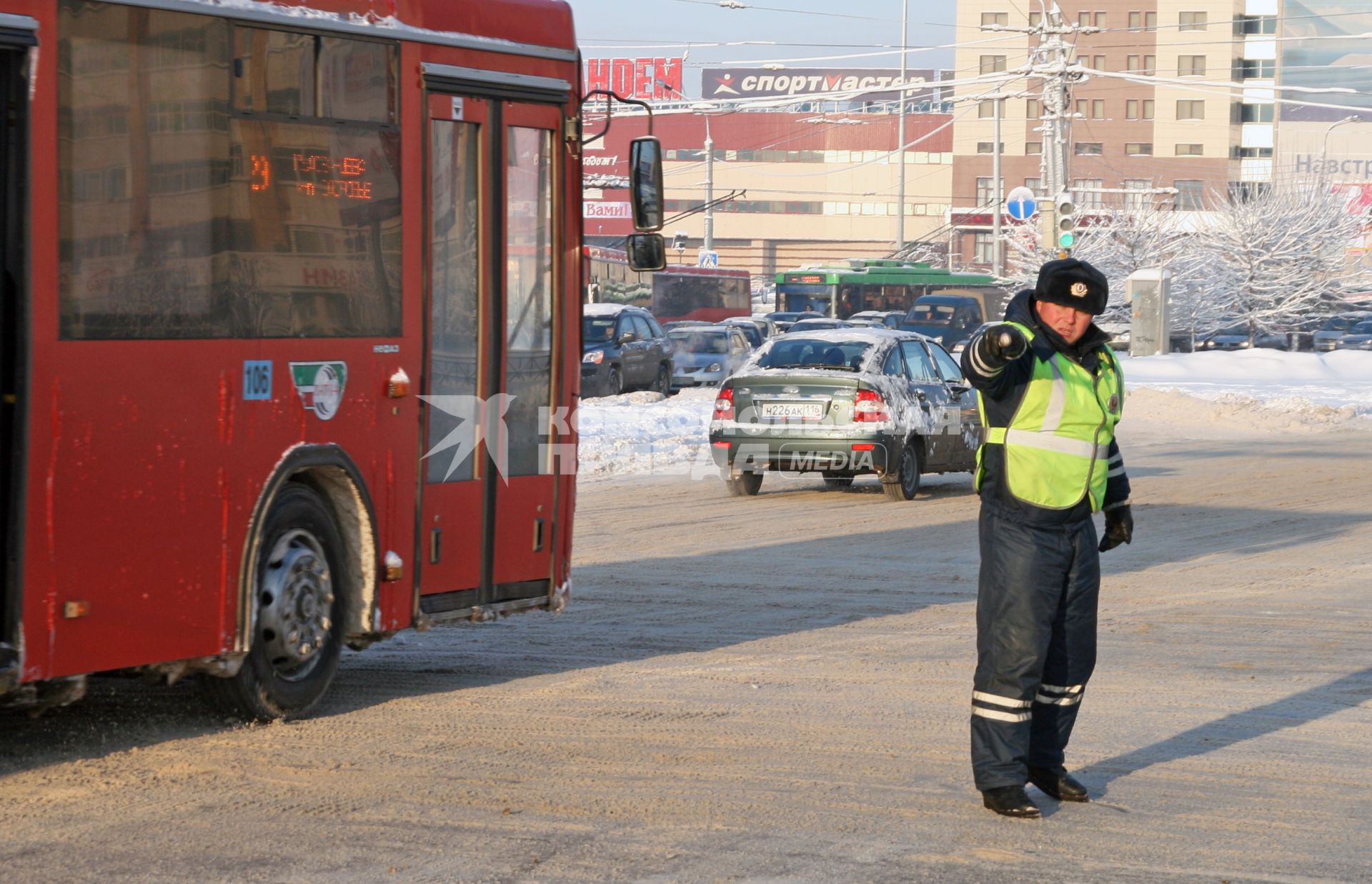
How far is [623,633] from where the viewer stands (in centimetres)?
1057

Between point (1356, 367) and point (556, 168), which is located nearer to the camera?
point (556, 168)

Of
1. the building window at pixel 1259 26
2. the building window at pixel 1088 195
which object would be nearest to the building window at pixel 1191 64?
the building window at pixel 1259 26

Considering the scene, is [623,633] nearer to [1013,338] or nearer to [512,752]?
[512,752]

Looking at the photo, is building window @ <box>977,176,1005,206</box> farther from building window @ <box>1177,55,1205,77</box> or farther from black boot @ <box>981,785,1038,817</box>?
black boot @ <box>981,785,1038,817</box>

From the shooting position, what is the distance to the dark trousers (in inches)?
249

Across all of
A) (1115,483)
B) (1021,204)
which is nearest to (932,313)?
(1021,204)

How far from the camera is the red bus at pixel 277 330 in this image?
6.50 meters

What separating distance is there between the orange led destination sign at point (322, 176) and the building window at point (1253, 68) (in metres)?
117

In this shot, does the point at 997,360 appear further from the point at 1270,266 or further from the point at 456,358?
the point at 1270,266

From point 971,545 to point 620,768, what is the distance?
8.41 metres

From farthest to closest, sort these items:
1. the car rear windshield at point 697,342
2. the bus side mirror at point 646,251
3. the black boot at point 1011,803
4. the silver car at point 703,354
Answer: the car rear windshield at point 697,342 < the silver car at point 703,354 < the bus side mirror at point 646,251 < the black boot at point 1011,803

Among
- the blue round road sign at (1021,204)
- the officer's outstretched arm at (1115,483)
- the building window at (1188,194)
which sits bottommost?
the officer's outstretched arm at (1115,483)

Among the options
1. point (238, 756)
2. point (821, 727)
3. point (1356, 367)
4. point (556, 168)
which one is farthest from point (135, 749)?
point (1356, 367)

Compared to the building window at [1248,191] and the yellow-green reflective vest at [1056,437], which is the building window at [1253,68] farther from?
the yellow-green reflective vest at [1056,437]
